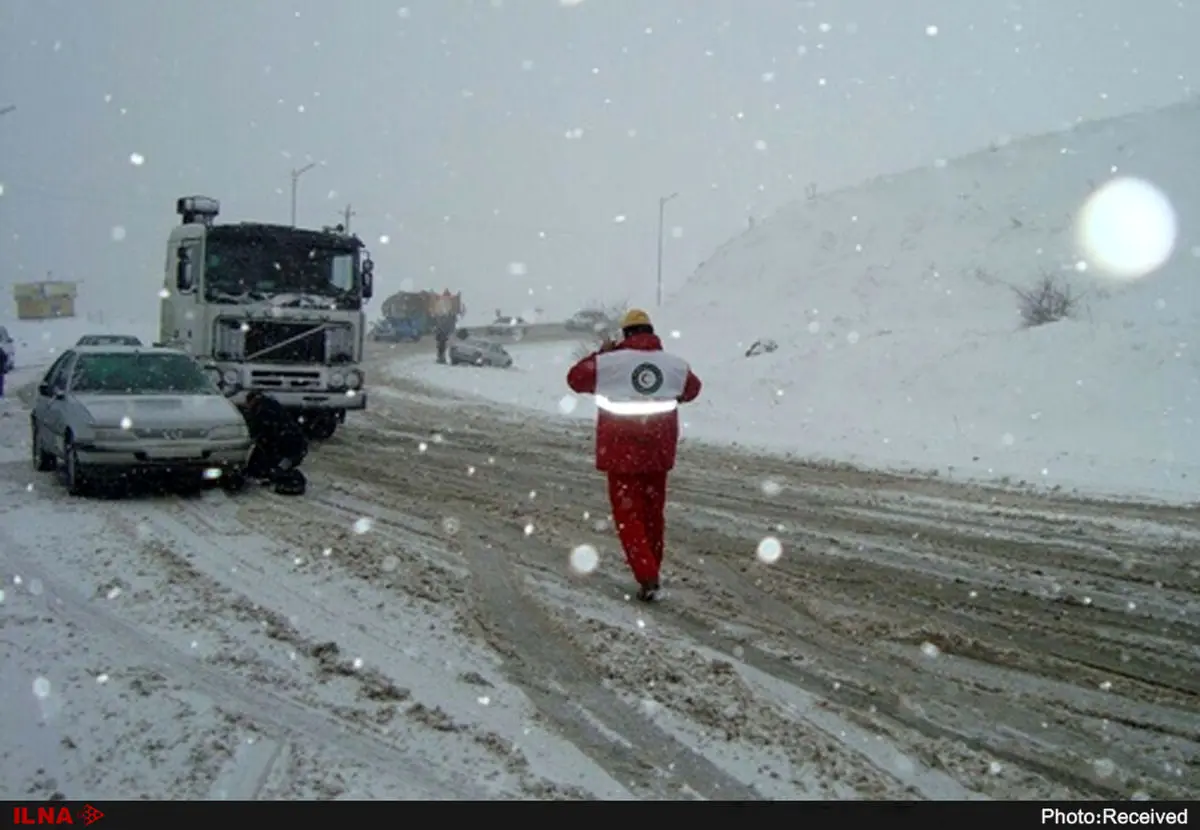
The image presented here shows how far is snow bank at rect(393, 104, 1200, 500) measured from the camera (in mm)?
17062

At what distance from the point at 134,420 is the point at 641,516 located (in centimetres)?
597

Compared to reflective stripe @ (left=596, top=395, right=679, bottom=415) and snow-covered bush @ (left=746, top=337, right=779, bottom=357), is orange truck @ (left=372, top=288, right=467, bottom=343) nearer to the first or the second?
snow-covered bush @ (left=746, top=337, right=779, bottom=357)

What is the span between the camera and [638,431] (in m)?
6.76

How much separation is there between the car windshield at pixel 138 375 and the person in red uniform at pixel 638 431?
648cm

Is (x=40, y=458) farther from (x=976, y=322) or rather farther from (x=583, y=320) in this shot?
(x=583, y=320)

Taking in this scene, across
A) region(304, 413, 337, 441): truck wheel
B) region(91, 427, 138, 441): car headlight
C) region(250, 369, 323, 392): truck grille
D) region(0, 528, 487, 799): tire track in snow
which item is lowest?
region(0, 528, 487, 799): tire track in snow

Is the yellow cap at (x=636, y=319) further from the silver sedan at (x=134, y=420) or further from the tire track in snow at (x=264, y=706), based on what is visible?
the silver sedan at (x=134, y=420)

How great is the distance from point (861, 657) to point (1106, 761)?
60.6 inches

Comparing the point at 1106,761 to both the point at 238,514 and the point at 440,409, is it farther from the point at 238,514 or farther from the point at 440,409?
the point at 440,409

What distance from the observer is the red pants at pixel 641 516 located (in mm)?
6828

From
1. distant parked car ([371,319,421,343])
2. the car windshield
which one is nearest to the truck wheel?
the car windshield

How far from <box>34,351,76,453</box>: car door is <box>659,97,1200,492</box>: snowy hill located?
1096cm

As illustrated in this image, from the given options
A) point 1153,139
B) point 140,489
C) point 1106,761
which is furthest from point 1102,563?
point 1153,139
